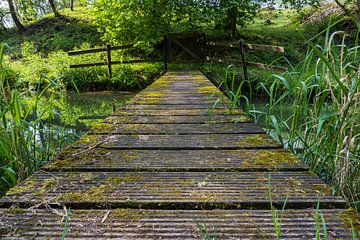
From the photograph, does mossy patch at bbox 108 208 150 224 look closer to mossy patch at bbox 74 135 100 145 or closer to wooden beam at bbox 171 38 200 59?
mossy patch at bbox 74 135 100 145

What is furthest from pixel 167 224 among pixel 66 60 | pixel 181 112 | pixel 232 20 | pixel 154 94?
pixel 232 20

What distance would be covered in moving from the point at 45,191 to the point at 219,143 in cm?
95

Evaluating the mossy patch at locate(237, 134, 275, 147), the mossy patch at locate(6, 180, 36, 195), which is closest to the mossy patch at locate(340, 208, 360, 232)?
the mossy patch at locate(237, 134, 275, 147)

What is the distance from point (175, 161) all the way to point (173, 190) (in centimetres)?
32

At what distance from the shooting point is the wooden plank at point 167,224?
31.7 inches

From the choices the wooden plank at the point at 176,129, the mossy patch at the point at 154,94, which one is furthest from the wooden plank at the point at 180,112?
the mossy patch at the point at 154,94

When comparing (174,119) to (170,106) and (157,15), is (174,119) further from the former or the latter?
(157,15)

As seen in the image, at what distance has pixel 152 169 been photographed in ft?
4.22

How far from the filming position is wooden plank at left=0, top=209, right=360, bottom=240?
2.64 ft

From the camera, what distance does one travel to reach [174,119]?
7.62 ft

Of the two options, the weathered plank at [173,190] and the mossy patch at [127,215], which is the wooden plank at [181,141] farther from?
the mossy patch at [127,215]

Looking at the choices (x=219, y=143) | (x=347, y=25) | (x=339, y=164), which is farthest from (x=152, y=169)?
(x=347, y=25)

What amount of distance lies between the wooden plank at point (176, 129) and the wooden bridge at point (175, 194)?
0.11m

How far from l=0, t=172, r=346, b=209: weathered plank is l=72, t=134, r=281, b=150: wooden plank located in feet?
1.22
